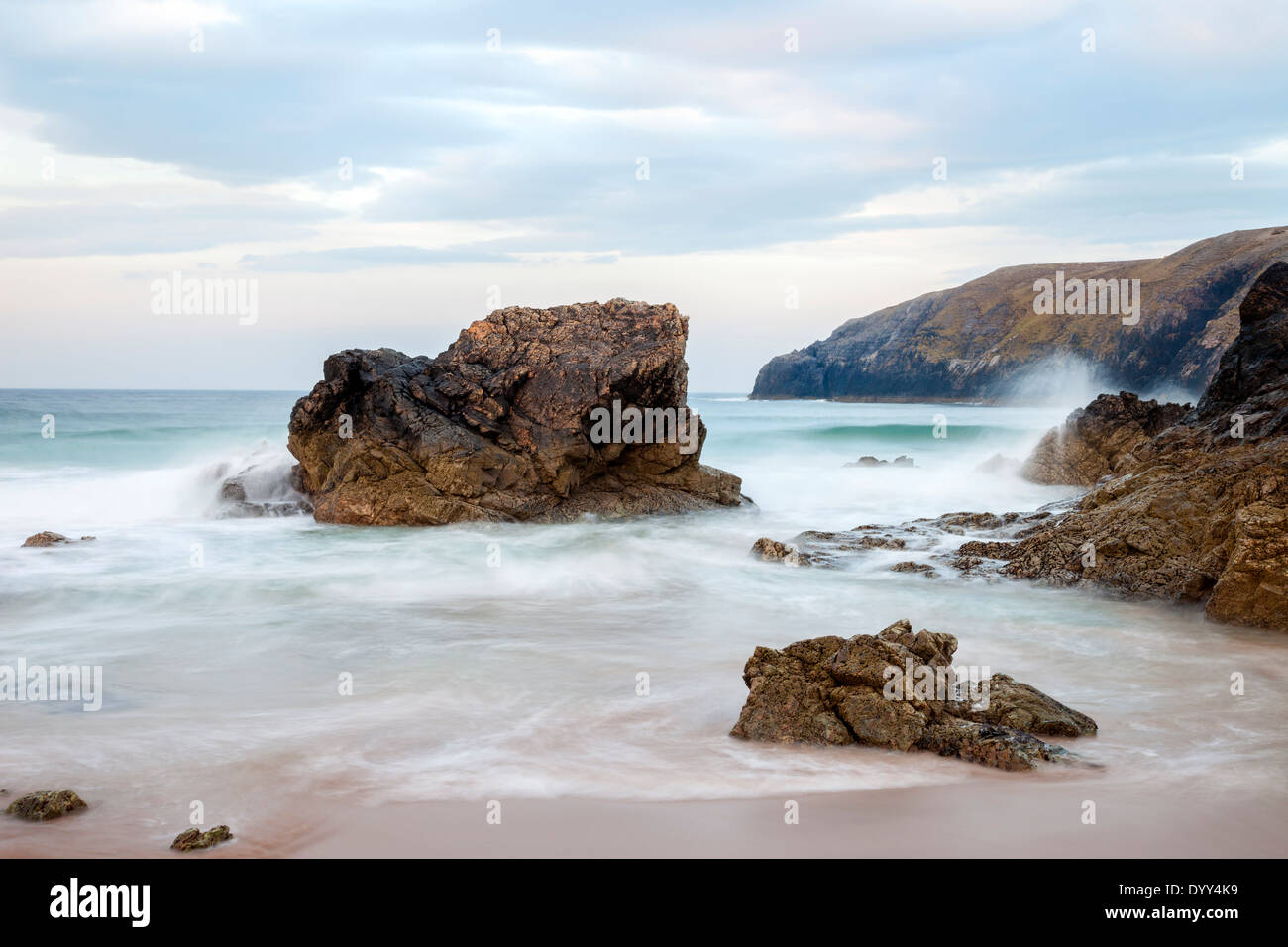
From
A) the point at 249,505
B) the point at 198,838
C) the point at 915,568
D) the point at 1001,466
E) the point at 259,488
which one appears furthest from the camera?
the point at 1001,466

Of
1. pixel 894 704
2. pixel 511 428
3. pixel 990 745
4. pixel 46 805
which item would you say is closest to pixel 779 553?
pixel 511 428

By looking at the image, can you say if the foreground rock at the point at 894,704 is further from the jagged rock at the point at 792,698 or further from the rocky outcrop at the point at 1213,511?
the rocky outcrop at the point at 1213,511

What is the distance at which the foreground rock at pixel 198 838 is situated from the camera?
443cm

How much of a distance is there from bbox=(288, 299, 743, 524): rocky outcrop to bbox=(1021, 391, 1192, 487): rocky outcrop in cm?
778

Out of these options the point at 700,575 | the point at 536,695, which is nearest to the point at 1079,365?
the point at 700,575

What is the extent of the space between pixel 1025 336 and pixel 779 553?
3082 inches

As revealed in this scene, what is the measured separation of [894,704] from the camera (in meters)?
5.78

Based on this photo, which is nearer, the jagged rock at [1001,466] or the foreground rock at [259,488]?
the foreground rock at [259,488]

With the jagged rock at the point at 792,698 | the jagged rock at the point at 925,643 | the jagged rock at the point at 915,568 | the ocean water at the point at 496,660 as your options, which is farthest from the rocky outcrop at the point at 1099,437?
the jagged rock at the point at 792,698

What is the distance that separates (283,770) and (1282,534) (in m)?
8.52

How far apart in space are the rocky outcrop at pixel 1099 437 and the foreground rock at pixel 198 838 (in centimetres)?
1772

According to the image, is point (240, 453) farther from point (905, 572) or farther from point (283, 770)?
point (283, 770)

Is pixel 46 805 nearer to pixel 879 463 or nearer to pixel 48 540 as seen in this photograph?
pixel 48 540

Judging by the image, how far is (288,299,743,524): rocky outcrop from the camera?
15.8 m
